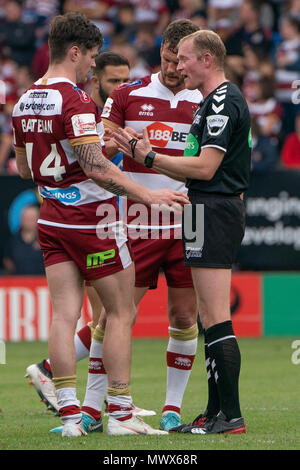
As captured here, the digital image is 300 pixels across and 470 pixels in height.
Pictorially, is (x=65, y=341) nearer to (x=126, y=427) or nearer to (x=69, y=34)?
(x=126, y=427)

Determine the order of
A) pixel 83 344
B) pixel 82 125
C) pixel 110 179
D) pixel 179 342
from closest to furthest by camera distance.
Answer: pixel 82 125 < pixel 110 179 < pixel 179 342 < pixel 83 344

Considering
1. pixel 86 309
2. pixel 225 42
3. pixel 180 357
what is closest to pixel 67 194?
pixel 180 357

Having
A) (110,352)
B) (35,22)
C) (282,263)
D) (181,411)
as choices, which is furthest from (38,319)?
(35,22)

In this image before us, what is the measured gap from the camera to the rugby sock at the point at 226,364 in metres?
5.72

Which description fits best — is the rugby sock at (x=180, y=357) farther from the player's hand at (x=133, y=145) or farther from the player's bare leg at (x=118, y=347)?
the player's hand at (x=133, y=145)

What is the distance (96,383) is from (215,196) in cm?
155

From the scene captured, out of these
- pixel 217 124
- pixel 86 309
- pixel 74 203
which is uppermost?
pixel 217 124

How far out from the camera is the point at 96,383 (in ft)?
20.8

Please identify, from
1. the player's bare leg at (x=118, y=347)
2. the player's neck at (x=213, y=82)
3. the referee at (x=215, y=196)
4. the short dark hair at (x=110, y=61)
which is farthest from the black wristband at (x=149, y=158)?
the short dark hair at (x=110, y=61)

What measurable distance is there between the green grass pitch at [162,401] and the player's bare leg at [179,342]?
0.23 metres

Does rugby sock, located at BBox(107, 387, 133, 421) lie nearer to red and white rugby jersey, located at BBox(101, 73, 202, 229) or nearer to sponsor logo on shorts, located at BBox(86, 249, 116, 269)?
sponsor logo on shorts, located at BBox(86, 249, 116, 269)
